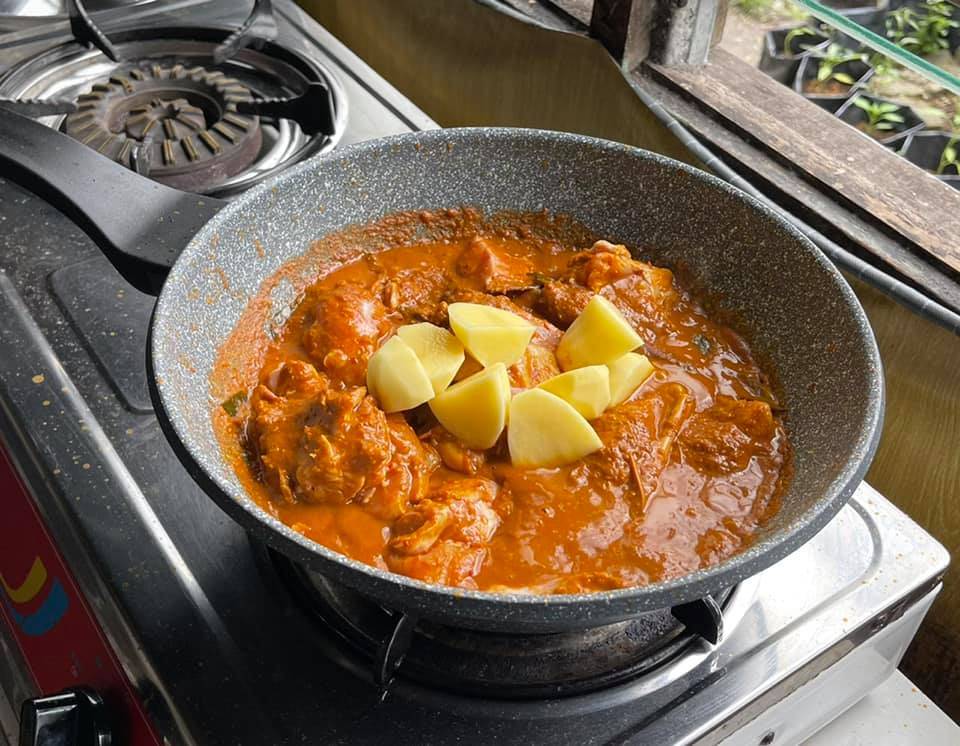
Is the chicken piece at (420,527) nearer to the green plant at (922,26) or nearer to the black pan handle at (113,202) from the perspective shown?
the black pan handle at (113,202)

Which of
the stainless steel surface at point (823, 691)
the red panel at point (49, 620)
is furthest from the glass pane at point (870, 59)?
the red panel at point (49, 620)

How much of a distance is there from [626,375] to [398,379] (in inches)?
9.7

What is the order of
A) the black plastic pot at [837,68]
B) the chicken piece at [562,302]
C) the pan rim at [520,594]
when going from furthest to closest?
the black plastic pot at [837,68] → the chicken piece at [562,302] → the pan rim at [520,594]

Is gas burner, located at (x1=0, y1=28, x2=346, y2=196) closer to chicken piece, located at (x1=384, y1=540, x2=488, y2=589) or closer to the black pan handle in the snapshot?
the black pan handle

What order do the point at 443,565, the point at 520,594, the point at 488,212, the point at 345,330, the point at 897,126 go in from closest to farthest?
1. the point at 520,594
2. the point at 443,565
3. the point at 345,330
4. the point at 488,212
5. the point at 897,126

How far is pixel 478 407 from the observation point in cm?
92

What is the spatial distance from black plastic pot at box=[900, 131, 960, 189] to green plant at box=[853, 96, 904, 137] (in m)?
0.06

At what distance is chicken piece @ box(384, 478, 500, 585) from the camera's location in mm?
843

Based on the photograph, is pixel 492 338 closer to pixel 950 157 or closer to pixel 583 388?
pixel 583 388

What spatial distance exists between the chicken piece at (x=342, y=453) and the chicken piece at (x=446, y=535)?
0.10ft

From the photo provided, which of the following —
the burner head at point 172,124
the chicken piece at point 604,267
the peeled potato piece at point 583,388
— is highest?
the chicken piece at point 604,267

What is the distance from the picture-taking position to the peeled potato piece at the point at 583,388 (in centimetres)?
95

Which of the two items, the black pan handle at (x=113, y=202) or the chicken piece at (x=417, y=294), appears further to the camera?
the chicken piece at (x=417, y=294)

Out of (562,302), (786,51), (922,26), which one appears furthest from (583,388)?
(786,51)
